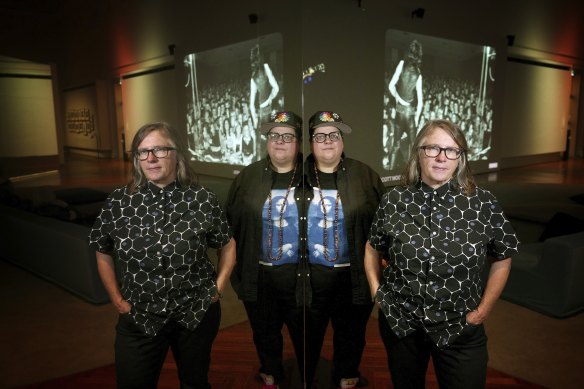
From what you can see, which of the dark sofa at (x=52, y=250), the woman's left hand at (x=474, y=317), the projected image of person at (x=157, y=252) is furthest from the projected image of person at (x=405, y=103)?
the dark sofa at (x=52, y=250)

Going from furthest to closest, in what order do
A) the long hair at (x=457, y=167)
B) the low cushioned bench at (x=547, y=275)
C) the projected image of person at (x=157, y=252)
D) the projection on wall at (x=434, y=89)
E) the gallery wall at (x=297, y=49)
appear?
1. the low cushioned bench at (x=547, y=275)
2. the projection on wall at (x=434, y=89)
3. the gallery wall at (x=297, y=49)
4. the projected image of person at (x=157, y=252)
5. the long hair at (x=457, y=167)

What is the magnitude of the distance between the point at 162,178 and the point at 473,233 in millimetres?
918

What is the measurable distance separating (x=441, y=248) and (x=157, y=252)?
0.83m

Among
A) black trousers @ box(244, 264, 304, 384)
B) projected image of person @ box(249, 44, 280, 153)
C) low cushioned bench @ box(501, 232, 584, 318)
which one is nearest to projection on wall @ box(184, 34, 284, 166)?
projected image of person @ box(249, 44, 280, 153)

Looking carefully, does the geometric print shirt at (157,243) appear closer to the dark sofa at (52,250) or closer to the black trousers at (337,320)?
the dark sofa at (52,250)

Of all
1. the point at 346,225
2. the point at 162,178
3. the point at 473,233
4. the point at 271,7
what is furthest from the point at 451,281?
the point at 271,7

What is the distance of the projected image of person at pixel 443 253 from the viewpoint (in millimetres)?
1172

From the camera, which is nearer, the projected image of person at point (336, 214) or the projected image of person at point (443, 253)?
the projected image of person at point (443, 253)

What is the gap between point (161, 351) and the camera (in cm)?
137

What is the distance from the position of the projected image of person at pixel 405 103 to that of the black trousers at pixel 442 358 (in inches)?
22.1

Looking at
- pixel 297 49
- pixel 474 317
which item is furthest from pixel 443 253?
pixel 297 49

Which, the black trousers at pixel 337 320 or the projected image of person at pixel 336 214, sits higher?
the projected image of person at pixel 336 214

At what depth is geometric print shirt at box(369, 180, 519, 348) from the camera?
1.18 meters

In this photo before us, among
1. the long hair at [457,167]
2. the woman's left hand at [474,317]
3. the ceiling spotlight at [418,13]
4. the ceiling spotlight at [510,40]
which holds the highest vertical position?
the ceiling spotlight at [418,13]
